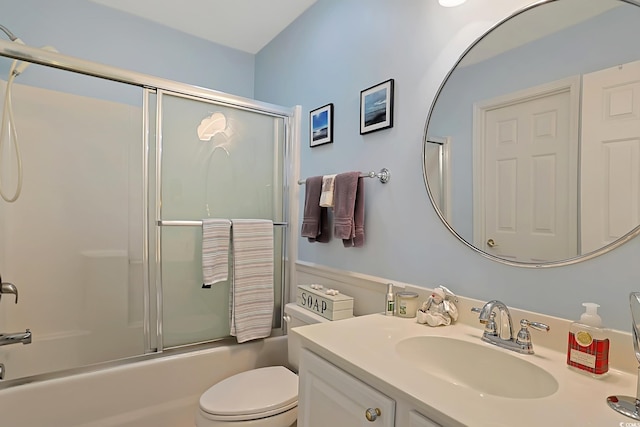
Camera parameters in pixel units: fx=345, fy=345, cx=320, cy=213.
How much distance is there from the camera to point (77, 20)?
2123mm

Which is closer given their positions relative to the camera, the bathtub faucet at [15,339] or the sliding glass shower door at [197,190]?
the bathtub faucet at [15,339]

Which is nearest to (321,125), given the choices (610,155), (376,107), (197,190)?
(376,107)

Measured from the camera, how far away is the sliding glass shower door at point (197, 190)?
178 cm

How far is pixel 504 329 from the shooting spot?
1.03 meters

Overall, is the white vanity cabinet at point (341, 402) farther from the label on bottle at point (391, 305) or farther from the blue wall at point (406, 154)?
the blue wall at point (406, 154)

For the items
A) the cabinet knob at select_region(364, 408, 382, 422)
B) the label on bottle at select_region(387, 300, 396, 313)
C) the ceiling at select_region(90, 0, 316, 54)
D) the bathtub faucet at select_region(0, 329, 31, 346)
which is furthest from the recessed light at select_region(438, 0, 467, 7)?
the bathtub faucet at select_region(0, 329, 31, 346)

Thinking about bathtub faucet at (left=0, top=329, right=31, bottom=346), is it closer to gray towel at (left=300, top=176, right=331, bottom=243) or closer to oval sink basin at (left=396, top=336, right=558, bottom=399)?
gray towel at (left=300, top=176, right=331, bottom=243)

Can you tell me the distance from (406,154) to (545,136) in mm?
523

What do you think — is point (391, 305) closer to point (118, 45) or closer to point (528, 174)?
point (528, 174)

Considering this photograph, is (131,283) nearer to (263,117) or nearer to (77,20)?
(263,117)

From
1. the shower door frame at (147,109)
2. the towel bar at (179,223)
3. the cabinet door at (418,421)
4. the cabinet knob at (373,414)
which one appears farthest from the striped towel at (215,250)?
the cabinet door at (418,421)

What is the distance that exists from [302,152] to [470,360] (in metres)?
1.48

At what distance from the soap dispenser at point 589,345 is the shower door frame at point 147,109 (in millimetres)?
1501

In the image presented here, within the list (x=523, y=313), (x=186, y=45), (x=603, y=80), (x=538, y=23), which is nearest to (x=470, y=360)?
(x=523, y=313)
